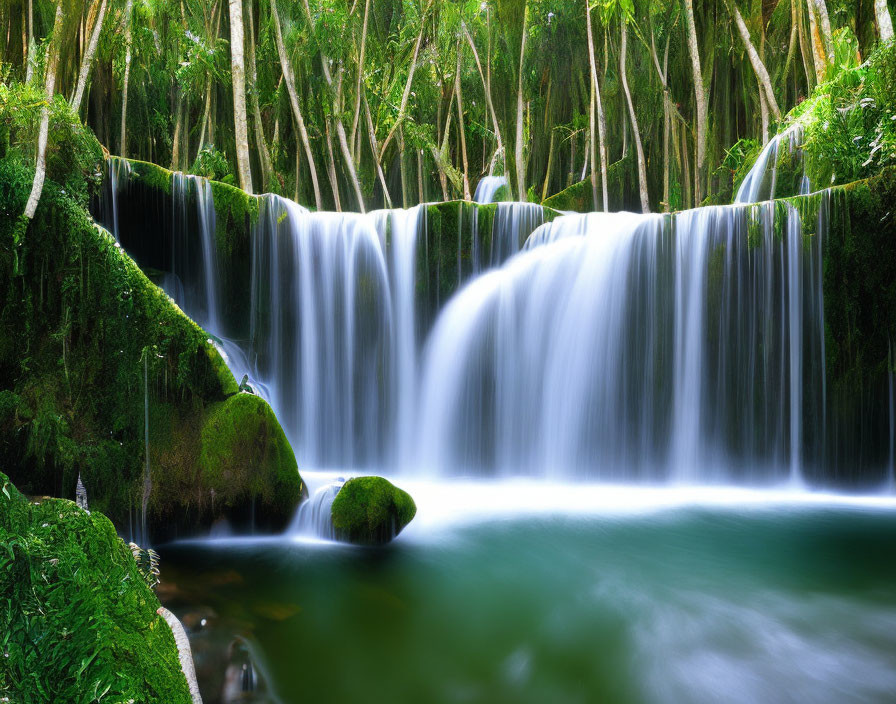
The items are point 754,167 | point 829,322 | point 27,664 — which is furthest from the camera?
point 754,167

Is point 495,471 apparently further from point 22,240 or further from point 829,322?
point 22,240

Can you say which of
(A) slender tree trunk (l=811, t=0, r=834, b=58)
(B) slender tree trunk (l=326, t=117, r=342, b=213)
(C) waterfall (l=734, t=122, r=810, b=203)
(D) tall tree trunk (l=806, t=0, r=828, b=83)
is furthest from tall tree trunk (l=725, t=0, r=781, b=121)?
(B) slender tree trunk (l=326, t=117, r=342, b=213)

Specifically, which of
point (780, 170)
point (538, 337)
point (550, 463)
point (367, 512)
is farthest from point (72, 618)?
point (780, 170)

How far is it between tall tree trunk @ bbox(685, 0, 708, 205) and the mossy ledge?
11.3 m

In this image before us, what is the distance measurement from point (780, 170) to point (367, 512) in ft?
26.6

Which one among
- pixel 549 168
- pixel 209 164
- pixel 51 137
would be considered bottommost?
pixel 51 137

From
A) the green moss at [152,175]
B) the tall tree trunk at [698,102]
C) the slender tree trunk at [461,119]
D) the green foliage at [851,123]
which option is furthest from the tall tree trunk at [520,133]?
the green moss at [152,175]

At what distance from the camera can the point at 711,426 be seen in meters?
7.38

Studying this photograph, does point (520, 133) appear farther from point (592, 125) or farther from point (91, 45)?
point (91, 45)

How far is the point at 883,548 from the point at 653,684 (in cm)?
326

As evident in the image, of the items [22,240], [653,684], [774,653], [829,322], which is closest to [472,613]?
[653,684]

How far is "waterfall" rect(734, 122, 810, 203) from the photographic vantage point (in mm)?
8945

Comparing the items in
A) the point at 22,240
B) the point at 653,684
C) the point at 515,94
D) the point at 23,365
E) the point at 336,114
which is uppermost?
the point at 515,94

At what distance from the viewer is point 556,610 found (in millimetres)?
4102
